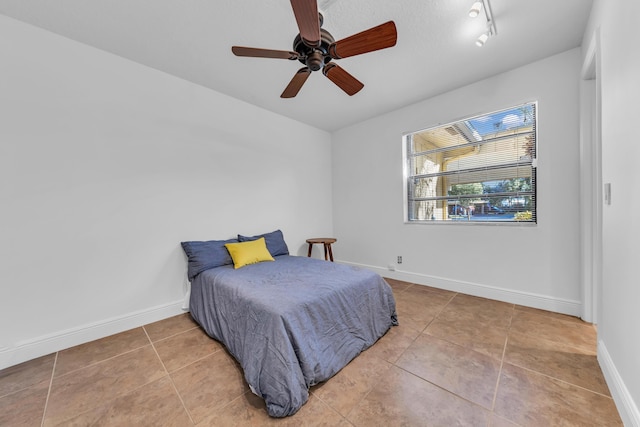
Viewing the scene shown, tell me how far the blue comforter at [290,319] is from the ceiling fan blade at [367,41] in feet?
5.56

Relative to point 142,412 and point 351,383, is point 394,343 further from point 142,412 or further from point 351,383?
point 142,412

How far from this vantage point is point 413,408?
1.31 meters

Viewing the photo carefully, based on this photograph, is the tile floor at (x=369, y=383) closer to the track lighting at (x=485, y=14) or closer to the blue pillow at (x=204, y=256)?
the blue pillow at (x=204, y=256)

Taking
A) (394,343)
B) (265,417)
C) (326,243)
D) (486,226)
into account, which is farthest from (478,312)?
(265,417)

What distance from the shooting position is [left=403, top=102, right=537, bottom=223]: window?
2.59 m

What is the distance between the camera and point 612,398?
132cm

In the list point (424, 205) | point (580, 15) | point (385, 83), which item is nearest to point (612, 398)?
point (424, 205)

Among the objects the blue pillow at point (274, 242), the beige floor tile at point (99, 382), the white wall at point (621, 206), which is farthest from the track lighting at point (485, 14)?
the beige floor tile at point (99, 382)

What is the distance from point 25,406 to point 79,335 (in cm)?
73

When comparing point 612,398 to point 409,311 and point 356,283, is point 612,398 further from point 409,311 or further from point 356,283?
point 356,283

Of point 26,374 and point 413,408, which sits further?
point 26,374

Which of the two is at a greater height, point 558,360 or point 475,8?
point 475,8

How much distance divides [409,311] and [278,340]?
66.0 inches

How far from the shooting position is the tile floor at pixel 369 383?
4.17ft
